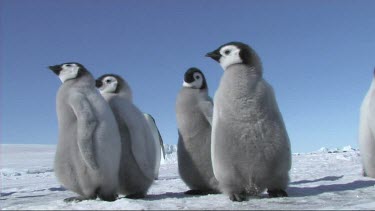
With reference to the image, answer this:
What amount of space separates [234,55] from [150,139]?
127cm

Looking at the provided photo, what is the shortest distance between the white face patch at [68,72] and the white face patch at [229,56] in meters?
1.53

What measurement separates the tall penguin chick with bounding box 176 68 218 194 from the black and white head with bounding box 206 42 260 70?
78cm

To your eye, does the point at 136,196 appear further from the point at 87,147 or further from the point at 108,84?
the point at 108,84

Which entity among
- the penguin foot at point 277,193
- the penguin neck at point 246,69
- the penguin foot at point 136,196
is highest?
the penguin neck at point 246,69

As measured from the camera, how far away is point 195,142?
5.20m

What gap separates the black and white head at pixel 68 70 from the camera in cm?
471

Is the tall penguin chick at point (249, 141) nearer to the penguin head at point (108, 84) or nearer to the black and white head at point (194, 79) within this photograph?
the black and white head at point (194, 79)

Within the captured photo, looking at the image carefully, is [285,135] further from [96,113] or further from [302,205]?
[96,113]

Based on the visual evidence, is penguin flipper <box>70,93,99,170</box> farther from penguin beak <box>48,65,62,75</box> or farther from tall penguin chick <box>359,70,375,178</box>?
tall penguin chick <box>359,70,375,178</box>

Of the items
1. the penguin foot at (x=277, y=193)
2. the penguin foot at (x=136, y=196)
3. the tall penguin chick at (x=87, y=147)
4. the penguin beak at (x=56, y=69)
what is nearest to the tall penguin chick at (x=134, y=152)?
the penguin foot at (x=136, y=196)

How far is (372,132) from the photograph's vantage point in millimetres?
5980

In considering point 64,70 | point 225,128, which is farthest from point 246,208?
point 64,70

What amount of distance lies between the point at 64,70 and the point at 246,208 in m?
2.49

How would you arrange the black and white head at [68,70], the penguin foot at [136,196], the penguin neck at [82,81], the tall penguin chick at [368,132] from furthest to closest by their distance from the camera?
the tall penguin chick at [368,132] → the black and white head at [68,70] → the penguin neck at [82,81] → the penguin foot at [136,196]
